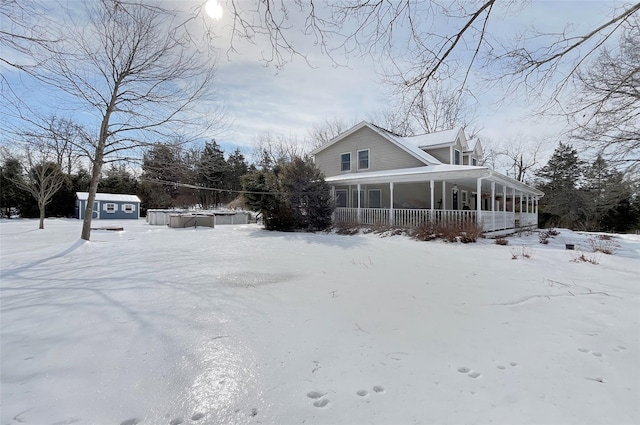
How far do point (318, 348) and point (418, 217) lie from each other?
39.8 feet

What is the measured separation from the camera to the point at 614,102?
9.65 m

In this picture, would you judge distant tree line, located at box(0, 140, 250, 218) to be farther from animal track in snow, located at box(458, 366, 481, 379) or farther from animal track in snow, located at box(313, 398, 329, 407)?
animal track in snow, located at box(458, 366, 481, 379)

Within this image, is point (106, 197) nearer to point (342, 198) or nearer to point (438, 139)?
point (342, 198)

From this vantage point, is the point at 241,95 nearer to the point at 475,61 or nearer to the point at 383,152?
the point at 475,61

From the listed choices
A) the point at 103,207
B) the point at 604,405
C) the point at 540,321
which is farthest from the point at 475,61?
the point at 103,207

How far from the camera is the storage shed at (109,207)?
25.2 meters

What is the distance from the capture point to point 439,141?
1816cm

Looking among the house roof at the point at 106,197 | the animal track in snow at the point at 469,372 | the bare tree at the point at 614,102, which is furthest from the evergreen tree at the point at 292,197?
the house roof at the point at 106,197

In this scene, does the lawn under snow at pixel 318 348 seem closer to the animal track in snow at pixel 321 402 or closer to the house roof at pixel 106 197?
the animal track in snow at pixel 321 402

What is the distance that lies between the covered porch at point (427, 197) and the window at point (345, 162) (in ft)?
4.64

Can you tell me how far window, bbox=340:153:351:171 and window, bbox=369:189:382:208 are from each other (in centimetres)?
221

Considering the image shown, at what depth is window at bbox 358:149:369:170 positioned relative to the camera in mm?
18766

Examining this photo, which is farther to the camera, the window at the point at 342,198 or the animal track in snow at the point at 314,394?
the window at the point at 342,198

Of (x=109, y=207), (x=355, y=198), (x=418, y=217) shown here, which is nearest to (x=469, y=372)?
(x=418, y=217)
